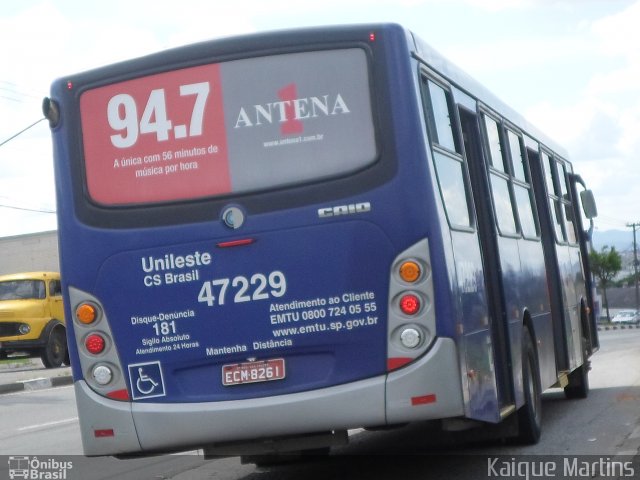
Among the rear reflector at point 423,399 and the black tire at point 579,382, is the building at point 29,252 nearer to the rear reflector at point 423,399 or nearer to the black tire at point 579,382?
the black tire at point 579,382

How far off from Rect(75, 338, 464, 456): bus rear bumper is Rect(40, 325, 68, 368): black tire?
23758mm

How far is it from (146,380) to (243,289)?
83cm

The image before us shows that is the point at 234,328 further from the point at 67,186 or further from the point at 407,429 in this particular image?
the point at 407,429

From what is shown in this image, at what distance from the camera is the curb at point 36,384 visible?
77.8ft

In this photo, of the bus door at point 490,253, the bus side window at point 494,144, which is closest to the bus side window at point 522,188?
the bus side window at point 494,144

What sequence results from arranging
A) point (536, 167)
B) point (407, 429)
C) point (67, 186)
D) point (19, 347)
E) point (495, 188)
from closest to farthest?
point (67, 186) < point (495, 188) < point (407, 429) < point (536, 167) < point (19, 347)

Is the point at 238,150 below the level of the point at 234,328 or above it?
above

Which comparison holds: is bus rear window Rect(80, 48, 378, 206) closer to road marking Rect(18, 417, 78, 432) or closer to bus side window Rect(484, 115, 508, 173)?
bus side window Rect(484, 115, 508, 173)

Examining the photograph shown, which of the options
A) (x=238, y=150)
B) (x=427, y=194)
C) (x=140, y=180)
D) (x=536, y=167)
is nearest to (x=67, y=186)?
(x=140, y=180)

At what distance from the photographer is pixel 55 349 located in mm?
31625

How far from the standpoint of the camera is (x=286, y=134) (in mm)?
7922

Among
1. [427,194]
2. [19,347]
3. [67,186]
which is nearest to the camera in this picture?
[427,194]

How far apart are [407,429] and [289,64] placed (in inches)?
214

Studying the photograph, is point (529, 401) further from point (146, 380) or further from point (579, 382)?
point (579, 382)
